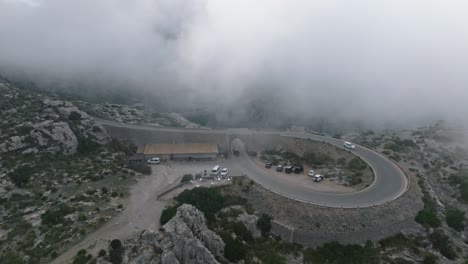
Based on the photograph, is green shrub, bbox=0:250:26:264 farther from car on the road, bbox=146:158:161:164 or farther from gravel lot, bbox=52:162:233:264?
car on the road, bbox=146:158:161:164

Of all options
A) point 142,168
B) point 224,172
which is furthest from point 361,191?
point 142,168

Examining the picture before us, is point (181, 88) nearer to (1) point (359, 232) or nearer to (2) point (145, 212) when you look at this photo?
(2) point (145, 212)

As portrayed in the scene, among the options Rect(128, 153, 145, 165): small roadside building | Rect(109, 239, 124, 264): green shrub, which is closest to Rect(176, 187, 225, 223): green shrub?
Rect(109, 239, 124, 264): green shrub

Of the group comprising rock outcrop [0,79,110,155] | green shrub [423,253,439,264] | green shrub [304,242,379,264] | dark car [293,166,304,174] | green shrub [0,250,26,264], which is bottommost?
green shrub [423,253,439,264]

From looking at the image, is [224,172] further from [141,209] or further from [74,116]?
[74,116]

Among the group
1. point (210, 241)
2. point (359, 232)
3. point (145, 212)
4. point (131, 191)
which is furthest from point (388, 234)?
point (131, 191)
